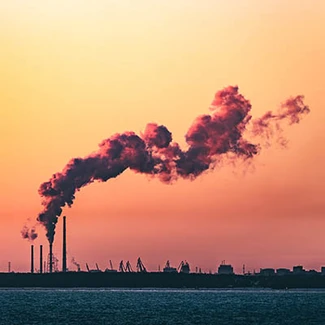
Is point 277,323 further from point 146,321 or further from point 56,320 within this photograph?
point 56,320

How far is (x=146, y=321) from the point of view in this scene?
19400cm

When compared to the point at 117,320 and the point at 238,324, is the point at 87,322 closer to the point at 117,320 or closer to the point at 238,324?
the point at 117,320

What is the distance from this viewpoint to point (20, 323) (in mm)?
191375

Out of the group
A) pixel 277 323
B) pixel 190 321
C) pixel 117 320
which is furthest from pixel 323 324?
pixel 117 320

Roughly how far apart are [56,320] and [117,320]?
10.4 meters

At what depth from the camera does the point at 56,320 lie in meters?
199

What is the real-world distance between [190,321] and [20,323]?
28379 millimetres

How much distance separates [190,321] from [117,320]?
12603 mm

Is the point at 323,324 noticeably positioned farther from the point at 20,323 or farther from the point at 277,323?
the point at 20,323

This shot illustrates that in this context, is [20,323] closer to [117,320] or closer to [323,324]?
[117,320]

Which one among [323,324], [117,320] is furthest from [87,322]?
[323,324]

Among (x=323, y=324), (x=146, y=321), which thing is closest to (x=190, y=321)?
(x=146, y=321)

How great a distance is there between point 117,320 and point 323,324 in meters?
35.0

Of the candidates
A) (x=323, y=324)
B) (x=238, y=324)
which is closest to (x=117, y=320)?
(x=238, y=324)
